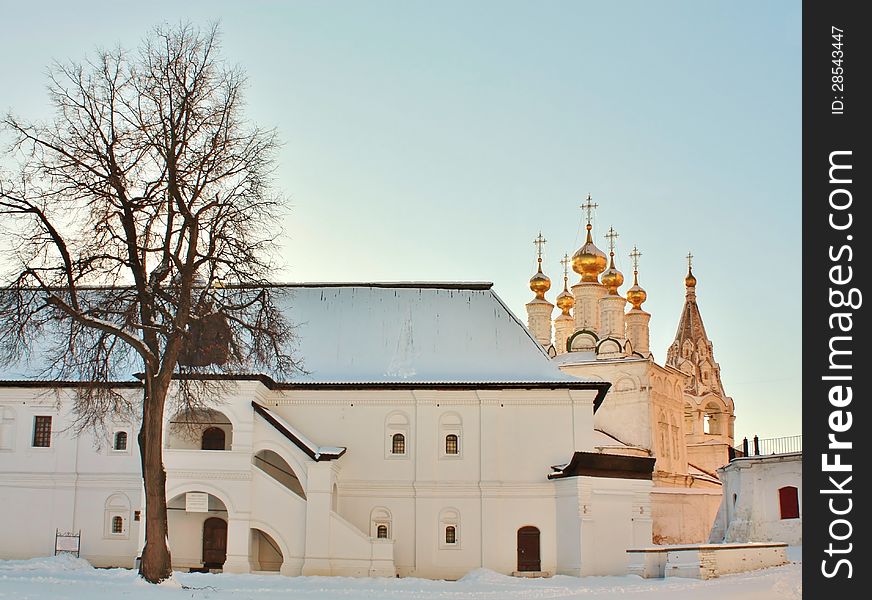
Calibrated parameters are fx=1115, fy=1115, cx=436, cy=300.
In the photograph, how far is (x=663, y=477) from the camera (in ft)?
172

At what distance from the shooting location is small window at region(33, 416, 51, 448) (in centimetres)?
3300

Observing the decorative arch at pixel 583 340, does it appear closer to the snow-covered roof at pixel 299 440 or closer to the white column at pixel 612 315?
the white column at pixel 612 315

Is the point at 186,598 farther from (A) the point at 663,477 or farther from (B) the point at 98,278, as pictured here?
(A) the point at 663,477

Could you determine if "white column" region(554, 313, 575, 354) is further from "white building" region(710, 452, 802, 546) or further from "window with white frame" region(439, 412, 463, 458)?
"window with white frame" region(439, 412, 463, 458)

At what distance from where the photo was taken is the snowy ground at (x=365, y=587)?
21422 millimetres

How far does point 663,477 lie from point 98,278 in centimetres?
3549

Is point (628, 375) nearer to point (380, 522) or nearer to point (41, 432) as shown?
point (380, 522)

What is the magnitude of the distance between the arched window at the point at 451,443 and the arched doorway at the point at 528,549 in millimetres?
3060

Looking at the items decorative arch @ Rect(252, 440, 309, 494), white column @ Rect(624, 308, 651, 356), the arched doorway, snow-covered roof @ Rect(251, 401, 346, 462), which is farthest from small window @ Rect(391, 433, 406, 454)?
white column @ Rect(624, 308, 651, 356)

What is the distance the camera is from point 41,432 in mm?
33062
